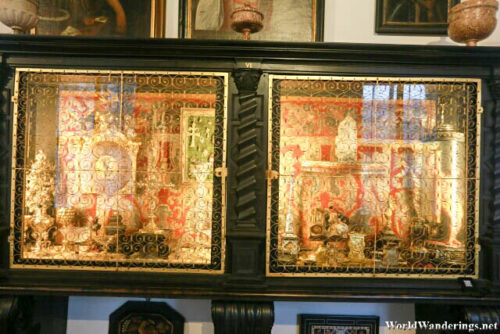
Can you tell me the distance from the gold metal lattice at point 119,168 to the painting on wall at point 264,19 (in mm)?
680

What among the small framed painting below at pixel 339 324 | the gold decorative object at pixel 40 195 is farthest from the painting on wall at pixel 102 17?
the small framed painting below at pixel 339 324

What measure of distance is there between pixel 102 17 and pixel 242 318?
8.28 feet

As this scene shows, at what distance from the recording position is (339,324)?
2.38 m

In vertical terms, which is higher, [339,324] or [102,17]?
[102,17]

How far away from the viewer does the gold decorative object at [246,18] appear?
6.24 feet

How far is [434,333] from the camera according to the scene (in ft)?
7.07

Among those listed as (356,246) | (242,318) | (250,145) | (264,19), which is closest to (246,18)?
(264,19)

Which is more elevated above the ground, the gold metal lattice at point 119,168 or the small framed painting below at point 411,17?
the small framed painting below at point 411,17

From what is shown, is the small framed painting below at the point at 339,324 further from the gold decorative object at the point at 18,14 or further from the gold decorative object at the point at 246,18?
the gold decorative object at the point at 18,14

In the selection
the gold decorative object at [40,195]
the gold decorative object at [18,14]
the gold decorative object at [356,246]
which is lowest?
the gold decorative object at [356,246]

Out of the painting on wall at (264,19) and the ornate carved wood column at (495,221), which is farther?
the painting on wall at (264,19)

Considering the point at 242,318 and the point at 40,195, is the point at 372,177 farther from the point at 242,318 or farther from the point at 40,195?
→ the point at 40,195

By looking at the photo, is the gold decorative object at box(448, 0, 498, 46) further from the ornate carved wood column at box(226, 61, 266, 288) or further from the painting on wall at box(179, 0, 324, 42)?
the ornate carved wood column at box(226, 61, 266, 288)

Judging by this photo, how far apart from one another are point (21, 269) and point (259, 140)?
1.79 m
